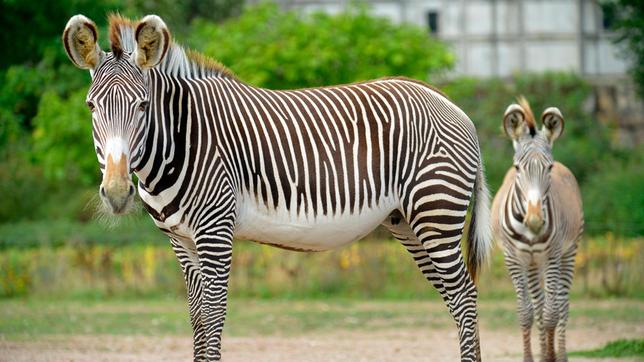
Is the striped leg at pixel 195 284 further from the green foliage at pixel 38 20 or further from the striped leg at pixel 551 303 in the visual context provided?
the green foliage at pixel 38 20

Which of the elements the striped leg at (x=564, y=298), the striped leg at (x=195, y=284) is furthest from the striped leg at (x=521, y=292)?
the striped leg at (x=195, y=284)

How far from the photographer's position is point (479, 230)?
8.44 m

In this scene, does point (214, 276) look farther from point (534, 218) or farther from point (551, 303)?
A: point (551, 303)

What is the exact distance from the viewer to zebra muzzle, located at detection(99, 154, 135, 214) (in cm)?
657

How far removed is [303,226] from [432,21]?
24.1 m

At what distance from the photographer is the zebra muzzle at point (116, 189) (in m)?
6.57

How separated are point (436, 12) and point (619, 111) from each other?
6.06 meters

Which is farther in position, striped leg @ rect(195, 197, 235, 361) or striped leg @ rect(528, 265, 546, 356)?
striped leg @ rect(528, 265, 546, 356)

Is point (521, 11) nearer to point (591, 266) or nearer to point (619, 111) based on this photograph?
point (619, 111)

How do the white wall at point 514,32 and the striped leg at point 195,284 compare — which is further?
the white wall at point 514,32

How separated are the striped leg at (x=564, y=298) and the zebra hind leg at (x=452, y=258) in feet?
9.14

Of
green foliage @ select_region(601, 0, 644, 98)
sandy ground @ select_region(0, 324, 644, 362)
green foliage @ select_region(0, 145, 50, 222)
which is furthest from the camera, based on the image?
green foliage @ select_region(0, 145, 50, 222)

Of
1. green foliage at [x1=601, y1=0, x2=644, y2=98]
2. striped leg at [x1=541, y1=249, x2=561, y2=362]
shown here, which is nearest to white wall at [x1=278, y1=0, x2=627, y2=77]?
green foliage at [x1=601, y1=0, x2=644, y2=98]

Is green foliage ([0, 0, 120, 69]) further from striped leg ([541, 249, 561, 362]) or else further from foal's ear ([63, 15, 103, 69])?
foal's ear ([63, 15, 103, 69])
